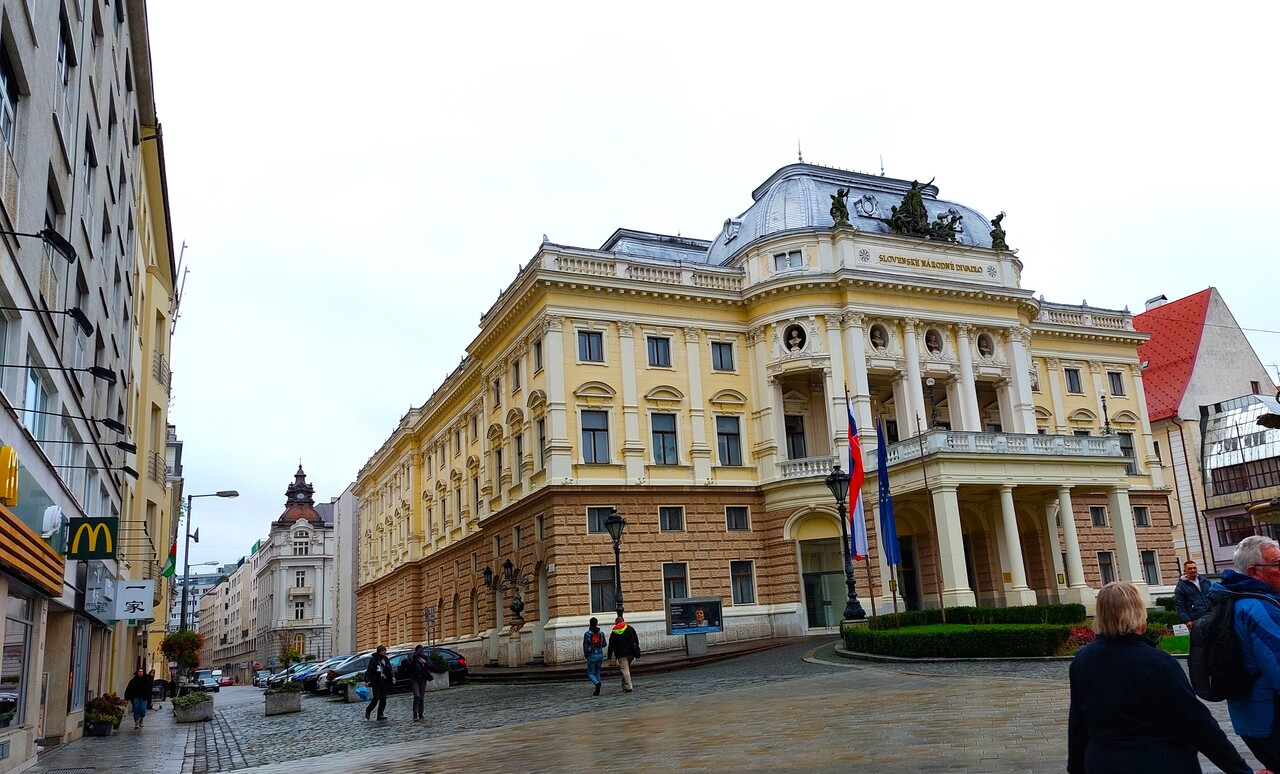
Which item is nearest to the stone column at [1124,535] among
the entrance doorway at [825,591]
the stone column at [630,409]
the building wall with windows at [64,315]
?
the entrance doorway at [825,591]

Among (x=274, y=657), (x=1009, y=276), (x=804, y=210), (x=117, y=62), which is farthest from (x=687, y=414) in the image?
(x=274, y=657)

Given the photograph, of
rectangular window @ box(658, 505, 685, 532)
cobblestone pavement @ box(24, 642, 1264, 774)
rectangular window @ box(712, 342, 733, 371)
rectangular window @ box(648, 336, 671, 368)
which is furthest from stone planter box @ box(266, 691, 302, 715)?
rectangular window @ box(712, 342, 733, 371)

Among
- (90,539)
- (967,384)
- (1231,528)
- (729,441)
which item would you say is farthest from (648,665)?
(1231,528)

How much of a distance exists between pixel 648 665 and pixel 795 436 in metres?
15.1

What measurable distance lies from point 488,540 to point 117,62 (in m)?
26.3

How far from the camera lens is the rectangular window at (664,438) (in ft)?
133

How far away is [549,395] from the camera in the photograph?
38688mm

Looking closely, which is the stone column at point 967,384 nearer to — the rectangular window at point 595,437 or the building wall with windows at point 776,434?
the building wall with windows at point 776,434

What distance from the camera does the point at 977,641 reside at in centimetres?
2367

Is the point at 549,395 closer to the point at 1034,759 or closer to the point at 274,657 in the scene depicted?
the point at 1034,759

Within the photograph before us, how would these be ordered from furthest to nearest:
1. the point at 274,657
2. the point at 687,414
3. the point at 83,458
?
the point at 274,657 < the point at 687,414 < the point at 83,458

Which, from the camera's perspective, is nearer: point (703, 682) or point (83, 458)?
point (83, 458)

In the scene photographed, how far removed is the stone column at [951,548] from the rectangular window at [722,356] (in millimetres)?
10394

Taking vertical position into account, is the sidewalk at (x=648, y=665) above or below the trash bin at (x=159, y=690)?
above
